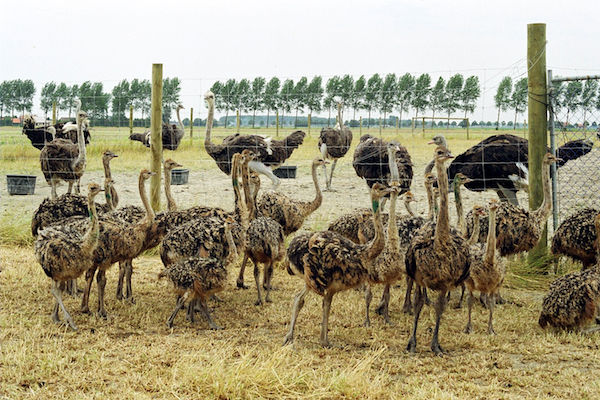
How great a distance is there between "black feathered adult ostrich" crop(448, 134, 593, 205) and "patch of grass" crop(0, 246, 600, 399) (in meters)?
2.38

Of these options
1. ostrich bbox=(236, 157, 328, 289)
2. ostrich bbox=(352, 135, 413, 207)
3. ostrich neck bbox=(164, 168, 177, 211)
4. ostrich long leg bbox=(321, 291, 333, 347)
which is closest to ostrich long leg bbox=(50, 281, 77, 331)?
ostrich neck bbox=(164, 168, 177, 211)

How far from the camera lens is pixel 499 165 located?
9.44 meters

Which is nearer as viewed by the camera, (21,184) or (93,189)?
(93,189)

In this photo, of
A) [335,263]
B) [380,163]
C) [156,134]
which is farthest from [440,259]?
[156,134]

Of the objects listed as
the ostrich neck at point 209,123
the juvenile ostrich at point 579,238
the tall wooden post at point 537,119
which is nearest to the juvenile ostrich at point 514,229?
the juvenile ostrich at point 579,238

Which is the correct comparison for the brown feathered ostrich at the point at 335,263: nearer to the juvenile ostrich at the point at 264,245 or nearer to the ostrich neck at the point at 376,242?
the ostrich neck at the point at 376,242

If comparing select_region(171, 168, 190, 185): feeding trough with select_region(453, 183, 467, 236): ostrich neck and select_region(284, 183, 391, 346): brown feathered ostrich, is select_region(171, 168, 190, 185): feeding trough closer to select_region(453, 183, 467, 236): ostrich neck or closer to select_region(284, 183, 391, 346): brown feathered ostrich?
select_region(453, 183, 467, 236): ostrich neck

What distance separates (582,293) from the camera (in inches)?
234

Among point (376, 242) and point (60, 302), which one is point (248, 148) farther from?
point (376, 242)

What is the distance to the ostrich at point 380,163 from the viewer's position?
10469 millimetres

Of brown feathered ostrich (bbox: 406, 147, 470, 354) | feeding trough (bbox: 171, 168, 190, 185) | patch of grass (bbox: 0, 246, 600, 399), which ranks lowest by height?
patch of grass (bbox: 0, 246, 600, 399)

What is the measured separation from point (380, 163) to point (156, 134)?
11.2 feet

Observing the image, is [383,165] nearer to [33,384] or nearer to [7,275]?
[7,275]

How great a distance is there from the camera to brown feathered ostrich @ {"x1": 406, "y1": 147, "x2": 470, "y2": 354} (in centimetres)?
553
